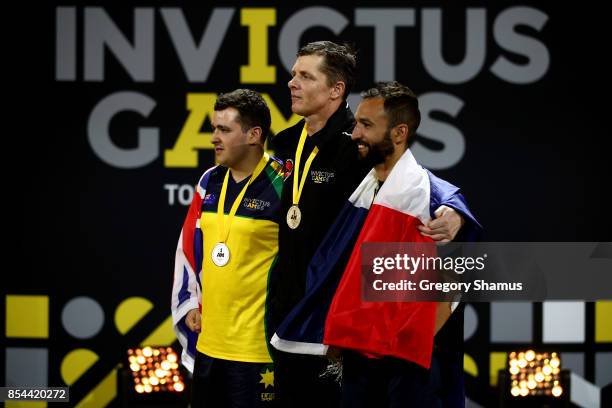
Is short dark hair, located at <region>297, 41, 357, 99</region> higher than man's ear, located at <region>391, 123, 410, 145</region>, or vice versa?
short dark hair, located at <region>297, 41, 357, 99</region>

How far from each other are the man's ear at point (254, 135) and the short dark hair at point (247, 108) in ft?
0.05

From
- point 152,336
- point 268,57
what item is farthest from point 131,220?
point 268,57

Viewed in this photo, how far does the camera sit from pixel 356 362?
2.68 meters

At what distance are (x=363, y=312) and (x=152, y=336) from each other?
2.53 m

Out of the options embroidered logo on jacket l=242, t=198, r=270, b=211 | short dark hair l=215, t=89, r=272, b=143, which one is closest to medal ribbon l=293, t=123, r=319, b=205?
embroidered logo on jacket l=242, t=198, r=270, b=211

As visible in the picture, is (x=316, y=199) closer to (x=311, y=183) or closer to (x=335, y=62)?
(x=311, y=183)

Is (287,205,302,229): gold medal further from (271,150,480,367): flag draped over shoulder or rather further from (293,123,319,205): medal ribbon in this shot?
(271,150,480,367): flag draped over shoulder

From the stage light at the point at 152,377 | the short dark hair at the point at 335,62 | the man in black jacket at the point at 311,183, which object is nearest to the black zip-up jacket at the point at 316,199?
the man in black jacket at the point at 311,183

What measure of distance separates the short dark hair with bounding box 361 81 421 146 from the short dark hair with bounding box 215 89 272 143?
0.67 m

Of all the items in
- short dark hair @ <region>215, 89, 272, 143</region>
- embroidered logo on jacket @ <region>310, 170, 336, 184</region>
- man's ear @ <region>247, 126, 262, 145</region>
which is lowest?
embroidered logo on jacket @ <region>310, 170, 336, 184</region>

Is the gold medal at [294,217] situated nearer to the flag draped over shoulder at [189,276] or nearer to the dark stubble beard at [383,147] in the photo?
the dark stubble beard at [383,147]

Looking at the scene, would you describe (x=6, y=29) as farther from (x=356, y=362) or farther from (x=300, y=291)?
(x=356, y=362)

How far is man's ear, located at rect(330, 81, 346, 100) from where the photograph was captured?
3025 millimetres

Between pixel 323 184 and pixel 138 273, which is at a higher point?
pixel 323 184
